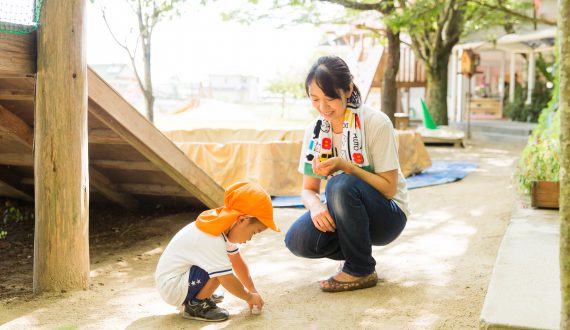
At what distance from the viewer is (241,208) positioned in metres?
2.92

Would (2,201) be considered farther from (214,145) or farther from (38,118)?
(38,118)

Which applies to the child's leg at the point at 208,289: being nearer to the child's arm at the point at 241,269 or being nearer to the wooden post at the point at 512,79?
the child's arm at the point at 241,269

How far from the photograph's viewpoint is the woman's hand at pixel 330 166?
3260 mm

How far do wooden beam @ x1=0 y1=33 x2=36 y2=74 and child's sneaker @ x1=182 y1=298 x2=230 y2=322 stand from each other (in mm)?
1570

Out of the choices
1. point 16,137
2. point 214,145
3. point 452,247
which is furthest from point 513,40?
point 16,137

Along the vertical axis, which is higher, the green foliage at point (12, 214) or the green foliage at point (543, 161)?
the green foliage at point (543, 161)

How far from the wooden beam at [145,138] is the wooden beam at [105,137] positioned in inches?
7.6

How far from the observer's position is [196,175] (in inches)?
189

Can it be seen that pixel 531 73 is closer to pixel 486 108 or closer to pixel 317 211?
pixel 486 108

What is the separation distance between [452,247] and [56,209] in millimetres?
2711

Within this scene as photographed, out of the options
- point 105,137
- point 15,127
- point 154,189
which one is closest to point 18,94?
point 15,127

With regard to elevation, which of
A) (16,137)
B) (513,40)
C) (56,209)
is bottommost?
(56,209)

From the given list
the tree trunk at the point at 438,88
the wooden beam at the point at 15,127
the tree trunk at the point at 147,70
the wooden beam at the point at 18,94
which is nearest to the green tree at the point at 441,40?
the tree trunk at the point at 438,88

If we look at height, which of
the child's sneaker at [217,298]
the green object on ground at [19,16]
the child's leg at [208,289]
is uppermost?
the green object on ground at [19,16]
